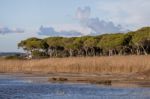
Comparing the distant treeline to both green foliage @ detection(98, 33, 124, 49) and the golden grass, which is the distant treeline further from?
the golden grass

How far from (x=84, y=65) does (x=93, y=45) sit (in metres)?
53.9

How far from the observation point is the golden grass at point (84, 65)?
148ft

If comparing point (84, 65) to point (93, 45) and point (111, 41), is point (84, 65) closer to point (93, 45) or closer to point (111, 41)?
point (111, 41)

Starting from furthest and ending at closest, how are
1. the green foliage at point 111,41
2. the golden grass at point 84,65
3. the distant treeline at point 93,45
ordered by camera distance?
the green foliage at point 111,41, the distant treeline at point 93,45, the golden grass at point 84,65

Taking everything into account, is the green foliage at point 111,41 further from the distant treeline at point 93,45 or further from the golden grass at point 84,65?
the golden grass at point 84,65

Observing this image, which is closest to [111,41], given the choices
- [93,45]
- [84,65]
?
[93,45]

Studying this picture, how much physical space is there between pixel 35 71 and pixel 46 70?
5.11 feet

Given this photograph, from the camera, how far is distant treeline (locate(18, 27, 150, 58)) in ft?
304

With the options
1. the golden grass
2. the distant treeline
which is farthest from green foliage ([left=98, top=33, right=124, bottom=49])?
the golden grass

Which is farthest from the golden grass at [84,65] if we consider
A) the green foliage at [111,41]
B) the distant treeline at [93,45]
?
the green foliage at [111,41]

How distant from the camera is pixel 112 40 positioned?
9862 centimetres

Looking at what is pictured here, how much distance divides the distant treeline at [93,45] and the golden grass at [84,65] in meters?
35.2

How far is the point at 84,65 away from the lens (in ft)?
167

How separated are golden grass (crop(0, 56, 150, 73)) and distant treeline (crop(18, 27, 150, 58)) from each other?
115 ft
